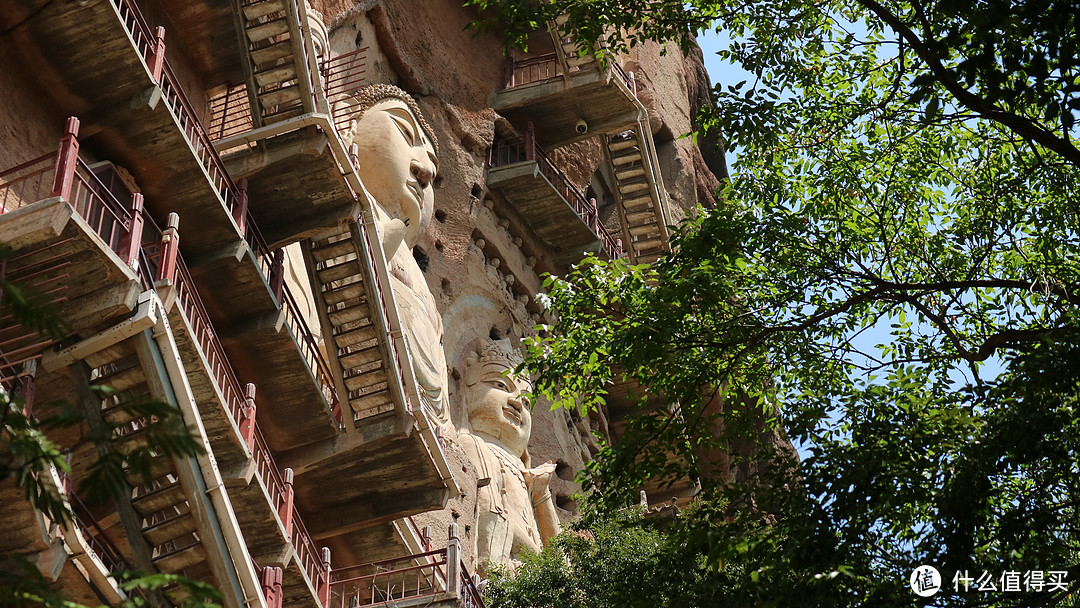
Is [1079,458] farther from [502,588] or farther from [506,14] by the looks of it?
[502,588]

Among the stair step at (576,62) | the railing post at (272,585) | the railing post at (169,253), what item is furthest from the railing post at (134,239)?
the stair step at (576,62)

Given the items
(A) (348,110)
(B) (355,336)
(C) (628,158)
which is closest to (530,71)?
(C) (628,158)

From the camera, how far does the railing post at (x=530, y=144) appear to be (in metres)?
25.2

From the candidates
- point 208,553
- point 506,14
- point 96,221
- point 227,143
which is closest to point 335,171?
point 227,143

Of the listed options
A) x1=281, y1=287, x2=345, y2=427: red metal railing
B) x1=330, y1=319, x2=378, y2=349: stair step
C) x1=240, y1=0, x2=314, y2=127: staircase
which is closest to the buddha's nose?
x1=240, y1=0, x2=314, y2=127: staircase

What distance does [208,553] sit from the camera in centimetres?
1052

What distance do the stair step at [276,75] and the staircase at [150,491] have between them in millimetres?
4817

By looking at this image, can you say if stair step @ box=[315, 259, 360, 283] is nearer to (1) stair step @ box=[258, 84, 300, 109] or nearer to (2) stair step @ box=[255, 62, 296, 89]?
(1) stair step @ box=[258, 84, 300, 109]

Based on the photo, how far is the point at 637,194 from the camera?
28.3m

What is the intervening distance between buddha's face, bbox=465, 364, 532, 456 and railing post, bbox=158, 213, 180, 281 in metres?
9.69

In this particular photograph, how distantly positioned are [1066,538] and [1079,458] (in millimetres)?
884

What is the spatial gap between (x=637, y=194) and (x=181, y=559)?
61.9 ft

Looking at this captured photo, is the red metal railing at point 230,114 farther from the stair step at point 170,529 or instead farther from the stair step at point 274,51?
the stair step at point 170,529

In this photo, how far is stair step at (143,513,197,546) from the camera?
10.5 metres
